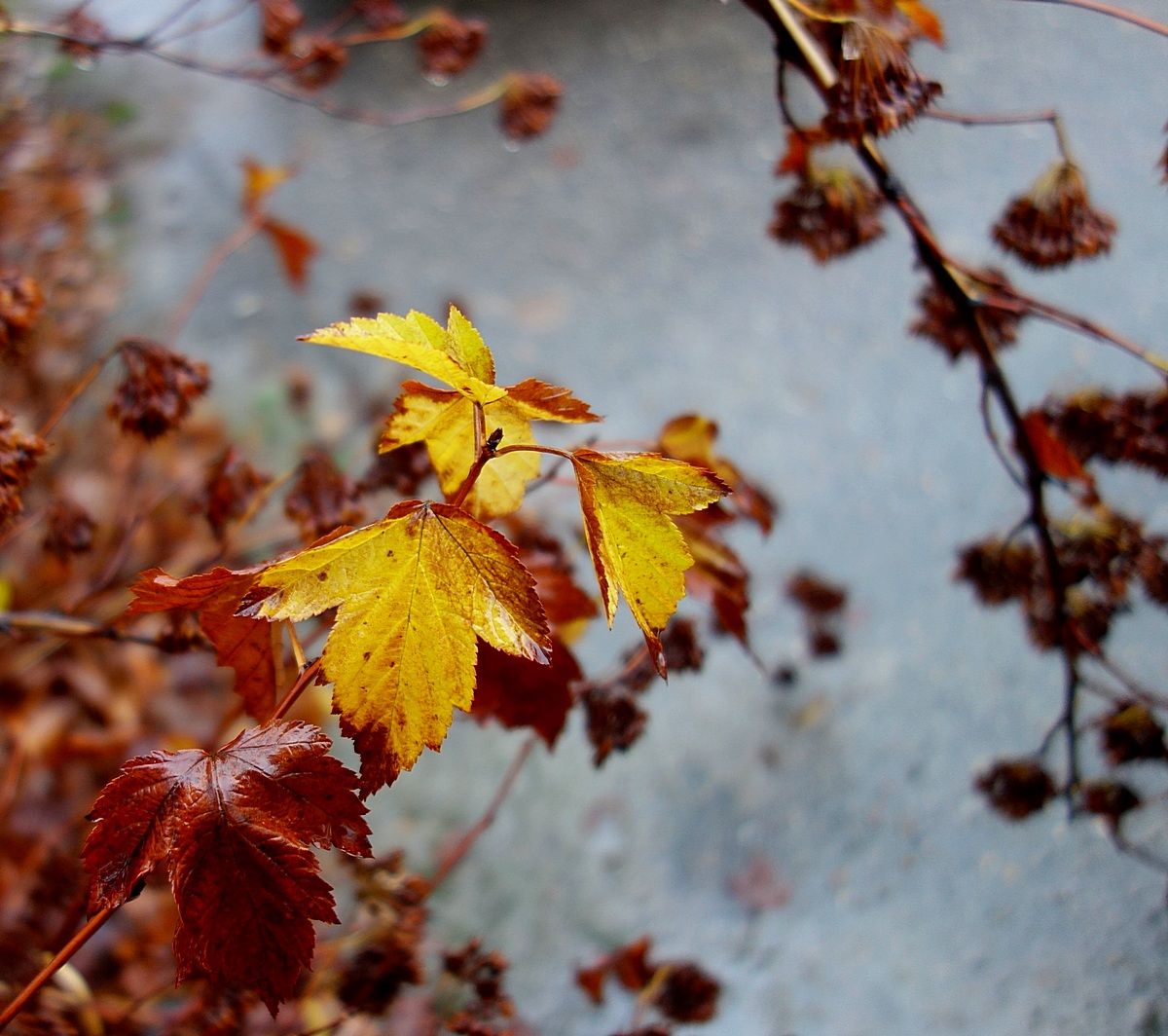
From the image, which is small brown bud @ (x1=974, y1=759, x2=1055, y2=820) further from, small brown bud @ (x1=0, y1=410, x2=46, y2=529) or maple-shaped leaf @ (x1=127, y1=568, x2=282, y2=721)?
small brown bud @ (x1=0, y1=410, x2=46, y2=529)

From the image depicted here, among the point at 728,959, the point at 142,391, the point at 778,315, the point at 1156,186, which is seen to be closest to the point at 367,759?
the point at 142,391

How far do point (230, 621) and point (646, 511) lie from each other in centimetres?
22

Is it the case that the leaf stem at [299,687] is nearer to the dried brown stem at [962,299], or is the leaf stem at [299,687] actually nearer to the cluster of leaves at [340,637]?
the cluster of leaves at [340,637]

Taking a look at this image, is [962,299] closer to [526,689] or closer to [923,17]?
[923,17]

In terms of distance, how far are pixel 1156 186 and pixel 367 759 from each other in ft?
5.25

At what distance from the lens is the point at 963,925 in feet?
3.24

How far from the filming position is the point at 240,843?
410mm

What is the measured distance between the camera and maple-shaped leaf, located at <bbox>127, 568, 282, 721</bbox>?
1.43ft

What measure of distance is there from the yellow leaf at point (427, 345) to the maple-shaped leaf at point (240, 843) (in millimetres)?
173

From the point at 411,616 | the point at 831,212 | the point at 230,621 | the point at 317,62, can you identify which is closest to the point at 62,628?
the point at 230,621

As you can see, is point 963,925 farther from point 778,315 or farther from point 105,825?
point 778,315

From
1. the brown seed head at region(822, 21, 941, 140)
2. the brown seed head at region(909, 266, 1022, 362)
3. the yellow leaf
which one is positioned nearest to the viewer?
the yellow leaf

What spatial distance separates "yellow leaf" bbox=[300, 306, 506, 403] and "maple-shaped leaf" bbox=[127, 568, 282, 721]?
12 centimetres

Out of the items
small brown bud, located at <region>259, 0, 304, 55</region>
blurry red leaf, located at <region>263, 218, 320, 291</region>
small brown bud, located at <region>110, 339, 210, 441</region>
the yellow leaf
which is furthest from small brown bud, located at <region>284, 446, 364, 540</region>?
blurry red leaf, located at <region>263, 218, 320, 291</region>
